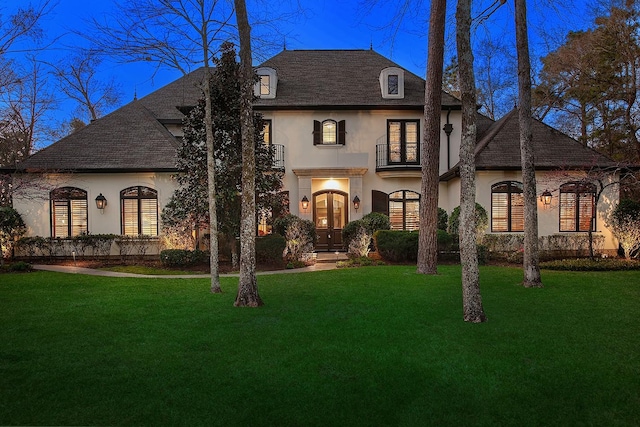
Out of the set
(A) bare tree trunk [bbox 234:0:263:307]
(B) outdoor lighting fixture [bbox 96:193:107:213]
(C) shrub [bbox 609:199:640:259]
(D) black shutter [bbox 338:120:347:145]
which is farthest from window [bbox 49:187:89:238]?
(C) shrub [bbox 609:199:640:259]

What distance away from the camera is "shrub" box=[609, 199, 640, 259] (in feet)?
46.3

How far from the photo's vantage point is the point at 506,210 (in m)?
16.8

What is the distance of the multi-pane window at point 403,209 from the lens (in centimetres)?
1845

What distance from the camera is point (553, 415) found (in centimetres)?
345

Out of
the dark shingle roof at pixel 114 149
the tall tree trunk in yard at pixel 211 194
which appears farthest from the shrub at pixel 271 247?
the dark shingle roof at pixel 114 149

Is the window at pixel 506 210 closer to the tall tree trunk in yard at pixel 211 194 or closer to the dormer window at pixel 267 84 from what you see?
the dormer window at pixel 267 84

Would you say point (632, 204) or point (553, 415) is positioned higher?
point (632, 204)

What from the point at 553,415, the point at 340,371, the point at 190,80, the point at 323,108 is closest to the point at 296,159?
the point at 323,108

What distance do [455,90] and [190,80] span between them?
18.9m

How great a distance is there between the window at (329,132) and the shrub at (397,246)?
5486 mm

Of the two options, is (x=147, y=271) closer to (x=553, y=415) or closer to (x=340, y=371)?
(x=340, y=371)

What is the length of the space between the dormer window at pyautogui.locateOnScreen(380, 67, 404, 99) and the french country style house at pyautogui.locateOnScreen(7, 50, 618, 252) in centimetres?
5

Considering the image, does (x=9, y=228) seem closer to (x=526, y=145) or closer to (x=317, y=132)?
(x=317, y=132)

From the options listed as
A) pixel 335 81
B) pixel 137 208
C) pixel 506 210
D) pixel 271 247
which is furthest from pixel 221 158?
pixel 506 210
